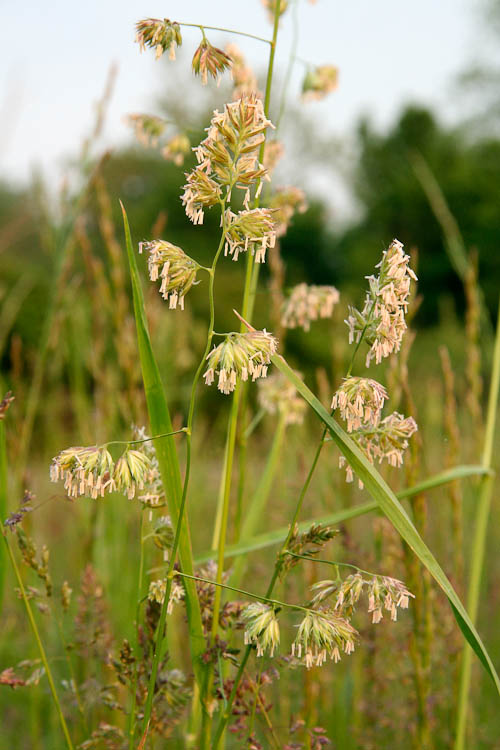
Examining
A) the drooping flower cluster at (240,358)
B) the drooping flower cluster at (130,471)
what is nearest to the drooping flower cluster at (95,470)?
the drooping flower cluster at (130,471)

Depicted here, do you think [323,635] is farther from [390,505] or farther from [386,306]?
[386,306]

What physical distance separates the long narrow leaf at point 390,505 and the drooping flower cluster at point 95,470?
0.21m

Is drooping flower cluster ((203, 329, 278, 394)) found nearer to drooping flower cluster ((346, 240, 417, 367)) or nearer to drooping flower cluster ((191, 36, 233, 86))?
drooping flower cluster ((346, 240, 417, 367))

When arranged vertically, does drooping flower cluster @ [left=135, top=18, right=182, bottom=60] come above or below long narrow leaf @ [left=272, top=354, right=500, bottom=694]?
above

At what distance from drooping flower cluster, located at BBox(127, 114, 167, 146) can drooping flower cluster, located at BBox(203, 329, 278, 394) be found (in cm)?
86

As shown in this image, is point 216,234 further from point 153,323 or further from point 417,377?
point 153,323

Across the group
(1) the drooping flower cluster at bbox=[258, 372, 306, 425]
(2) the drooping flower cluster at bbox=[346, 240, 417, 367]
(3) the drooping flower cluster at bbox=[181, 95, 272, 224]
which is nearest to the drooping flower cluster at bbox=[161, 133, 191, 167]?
(1) the drooping flower cluster at bbox=[258, 372, 306, 425]

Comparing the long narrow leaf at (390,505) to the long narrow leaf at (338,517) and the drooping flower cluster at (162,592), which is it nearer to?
the long narrow leaf at (338,517)

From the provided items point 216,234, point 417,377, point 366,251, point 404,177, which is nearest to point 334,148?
point 404,177

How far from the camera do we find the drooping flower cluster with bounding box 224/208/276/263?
2.55ft

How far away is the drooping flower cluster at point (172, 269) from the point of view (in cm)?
81

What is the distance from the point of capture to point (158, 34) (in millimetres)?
848

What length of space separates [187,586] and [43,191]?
1336 mm

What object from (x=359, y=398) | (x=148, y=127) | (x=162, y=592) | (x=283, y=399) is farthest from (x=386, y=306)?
(x=148, y=127)
